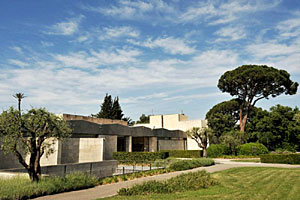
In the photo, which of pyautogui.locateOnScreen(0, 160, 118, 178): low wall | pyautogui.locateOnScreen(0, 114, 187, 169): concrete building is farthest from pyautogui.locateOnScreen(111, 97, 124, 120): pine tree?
pyautogui.locateOnScreen(0, 160, 118, 178): low wall

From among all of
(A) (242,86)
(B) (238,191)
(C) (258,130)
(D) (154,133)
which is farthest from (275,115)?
(B) (238,191)

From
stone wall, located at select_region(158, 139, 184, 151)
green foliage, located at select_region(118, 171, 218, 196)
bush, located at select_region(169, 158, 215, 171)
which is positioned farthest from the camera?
stone wall, located at select_region(158, 139, 184, 151)

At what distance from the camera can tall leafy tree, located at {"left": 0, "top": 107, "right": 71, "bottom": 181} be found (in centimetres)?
970

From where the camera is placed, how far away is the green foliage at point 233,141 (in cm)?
3406

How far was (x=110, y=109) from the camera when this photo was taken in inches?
2448

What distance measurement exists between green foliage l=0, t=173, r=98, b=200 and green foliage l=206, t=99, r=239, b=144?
29.7m

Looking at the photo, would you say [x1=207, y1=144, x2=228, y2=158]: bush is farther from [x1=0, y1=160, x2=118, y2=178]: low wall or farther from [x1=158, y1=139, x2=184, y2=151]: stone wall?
[x1=0, y1=160, x2=118, y2=178]: low wall

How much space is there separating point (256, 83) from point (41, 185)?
3564 cm

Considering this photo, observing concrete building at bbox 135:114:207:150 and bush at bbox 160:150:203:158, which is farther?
concrete building at bbox 135:114:207:150

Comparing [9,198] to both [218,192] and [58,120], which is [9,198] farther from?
[218,192]

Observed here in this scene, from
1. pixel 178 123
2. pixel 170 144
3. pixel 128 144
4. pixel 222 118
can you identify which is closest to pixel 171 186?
pixel 128 144

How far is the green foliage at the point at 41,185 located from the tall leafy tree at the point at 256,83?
32.1m

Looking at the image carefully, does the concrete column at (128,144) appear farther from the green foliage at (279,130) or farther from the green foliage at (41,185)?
the green foliage at (279,130)

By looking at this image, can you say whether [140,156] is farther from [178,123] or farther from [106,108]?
[106,108]
